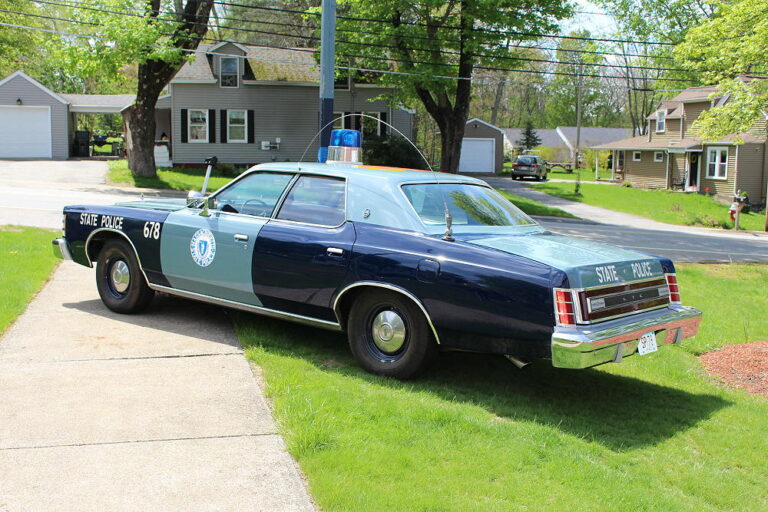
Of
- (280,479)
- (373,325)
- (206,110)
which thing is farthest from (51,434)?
(206,110)

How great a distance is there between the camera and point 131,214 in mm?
7328

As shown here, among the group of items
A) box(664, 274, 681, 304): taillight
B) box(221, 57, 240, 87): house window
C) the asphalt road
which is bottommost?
the asphalt road

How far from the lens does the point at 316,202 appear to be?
6.43 m

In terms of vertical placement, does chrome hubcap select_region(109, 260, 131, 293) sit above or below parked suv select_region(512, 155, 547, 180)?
below

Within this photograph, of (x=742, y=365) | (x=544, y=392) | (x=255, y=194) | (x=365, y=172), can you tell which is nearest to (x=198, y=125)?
(x=255, y=194)

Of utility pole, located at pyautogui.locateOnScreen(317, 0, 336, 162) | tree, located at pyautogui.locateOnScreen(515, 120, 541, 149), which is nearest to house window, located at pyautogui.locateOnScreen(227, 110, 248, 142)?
utility pole, located at pyautogui.locateOnScreen(317, 0, 336, 162)

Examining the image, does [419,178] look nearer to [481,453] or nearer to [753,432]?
[481,453]

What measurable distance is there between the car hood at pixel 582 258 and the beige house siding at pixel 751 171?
37927 millimetres

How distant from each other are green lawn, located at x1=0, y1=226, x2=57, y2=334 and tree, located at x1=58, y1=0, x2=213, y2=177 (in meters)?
12.0

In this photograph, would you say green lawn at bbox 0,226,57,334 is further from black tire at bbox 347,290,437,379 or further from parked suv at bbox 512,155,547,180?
parked suv at bbox 512,155,547,180

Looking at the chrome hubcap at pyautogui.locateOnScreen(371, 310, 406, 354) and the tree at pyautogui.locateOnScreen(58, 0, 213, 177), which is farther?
the tree at pyautogui.locateOnScreen(58, 0, 213, 177)

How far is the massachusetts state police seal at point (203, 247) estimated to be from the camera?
6730 millimetres

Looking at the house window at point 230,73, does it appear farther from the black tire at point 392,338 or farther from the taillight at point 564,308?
the taillight at point 564,308

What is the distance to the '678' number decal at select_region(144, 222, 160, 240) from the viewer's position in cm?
708
